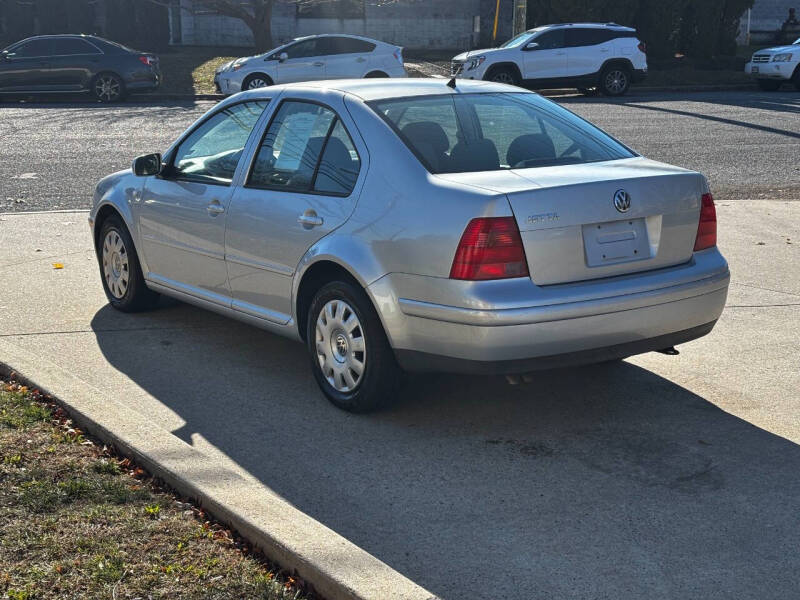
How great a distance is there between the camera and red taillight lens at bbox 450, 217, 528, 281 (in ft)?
15.7

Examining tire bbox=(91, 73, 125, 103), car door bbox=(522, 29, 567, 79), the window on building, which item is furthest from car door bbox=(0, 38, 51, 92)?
the window on building

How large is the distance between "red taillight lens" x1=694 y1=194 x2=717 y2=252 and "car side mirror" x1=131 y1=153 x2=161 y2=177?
327 cm

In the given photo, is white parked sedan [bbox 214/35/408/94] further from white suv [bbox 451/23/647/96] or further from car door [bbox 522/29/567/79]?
car door [bbox 522/29/567/79]

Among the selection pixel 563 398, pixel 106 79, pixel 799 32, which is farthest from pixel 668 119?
pixel 799 32

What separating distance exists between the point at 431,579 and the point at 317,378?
201 centimetres

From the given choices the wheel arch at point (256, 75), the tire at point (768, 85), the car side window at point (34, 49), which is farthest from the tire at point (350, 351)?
the tire at point (768, 85)

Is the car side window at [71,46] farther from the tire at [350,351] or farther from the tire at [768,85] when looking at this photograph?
the tire at [350,351]

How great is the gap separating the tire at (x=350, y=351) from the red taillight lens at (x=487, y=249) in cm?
62

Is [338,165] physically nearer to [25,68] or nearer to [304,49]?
[304,49]

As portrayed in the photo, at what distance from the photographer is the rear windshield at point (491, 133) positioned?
17.7 feet

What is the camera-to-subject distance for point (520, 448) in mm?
5051

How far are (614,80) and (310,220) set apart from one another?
21926 millimetres

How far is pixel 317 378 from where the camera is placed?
5.68 metres

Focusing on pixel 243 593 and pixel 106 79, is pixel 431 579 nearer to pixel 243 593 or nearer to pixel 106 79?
pixel 243 593
